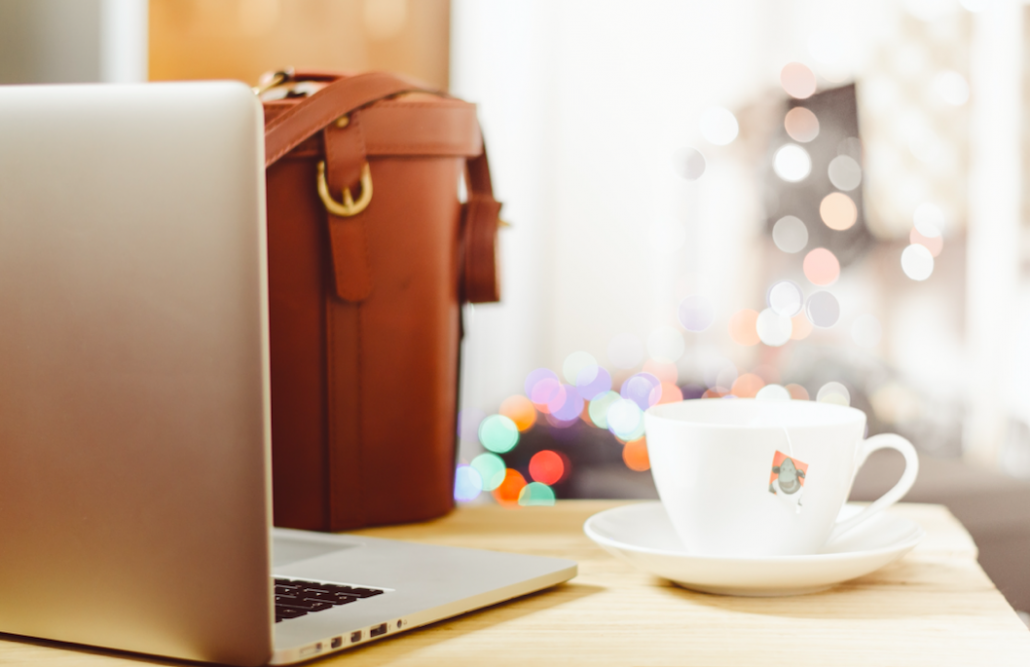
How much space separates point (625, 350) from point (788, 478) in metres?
2.48

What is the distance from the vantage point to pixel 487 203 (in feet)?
2.33

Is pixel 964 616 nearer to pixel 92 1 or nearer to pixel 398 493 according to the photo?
pixel 398 493

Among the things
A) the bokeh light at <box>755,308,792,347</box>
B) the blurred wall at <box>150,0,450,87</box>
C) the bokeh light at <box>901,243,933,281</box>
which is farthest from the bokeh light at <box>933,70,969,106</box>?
the blurred wall at <box>150,0,450,87</box>

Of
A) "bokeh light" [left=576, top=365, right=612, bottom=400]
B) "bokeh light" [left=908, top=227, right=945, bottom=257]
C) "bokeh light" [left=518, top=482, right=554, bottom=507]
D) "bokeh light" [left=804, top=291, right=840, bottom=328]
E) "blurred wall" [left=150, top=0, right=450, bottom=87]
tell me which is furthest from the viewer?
"bokeh light" [left=804, top=291, right=840, bottom=328]

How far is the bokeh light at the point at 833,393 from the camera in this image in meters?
2.30

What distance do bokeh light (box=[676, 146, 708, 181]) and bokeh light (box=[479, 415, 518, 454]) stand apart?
4.65ft

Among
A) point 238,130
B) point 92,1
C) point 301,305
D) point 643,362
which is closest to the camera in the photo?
→ point 238,130

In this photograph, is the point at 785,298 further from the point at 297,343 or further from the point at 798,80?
the point at 297,343

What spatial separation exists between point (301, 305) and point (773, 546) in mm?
339

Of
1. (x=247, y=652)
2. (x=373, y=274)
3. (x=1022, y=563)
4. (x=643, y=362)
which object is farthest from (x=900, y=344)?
(x=247, y=652)

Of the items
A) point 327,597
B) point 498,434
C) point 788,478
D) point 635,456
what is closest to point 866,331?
point 635,456

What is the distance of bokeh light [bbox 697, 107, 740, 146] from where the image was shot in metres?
2.91

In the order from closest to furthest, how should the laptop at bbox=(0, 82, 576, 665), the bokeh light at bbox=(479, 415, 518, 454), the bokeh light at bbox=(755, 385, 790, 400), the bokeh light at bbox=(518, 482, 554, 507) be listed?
the laptop at bbox=(0, 82, 576, 665), the bokeh light at bbox=(518, 482, 554, 507), the bokeh light at bbox=(479, 415, 518, 454), the bokeh light at bbox=(755, 385, 790, 400)

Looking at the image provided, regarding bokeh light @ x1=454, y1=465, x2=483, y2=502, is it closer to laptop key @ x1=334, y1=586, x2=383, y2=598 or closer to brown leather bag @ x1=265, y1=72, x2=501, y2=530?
brown leather bag @ x1=265, y1=72, x2=501, y2=530
